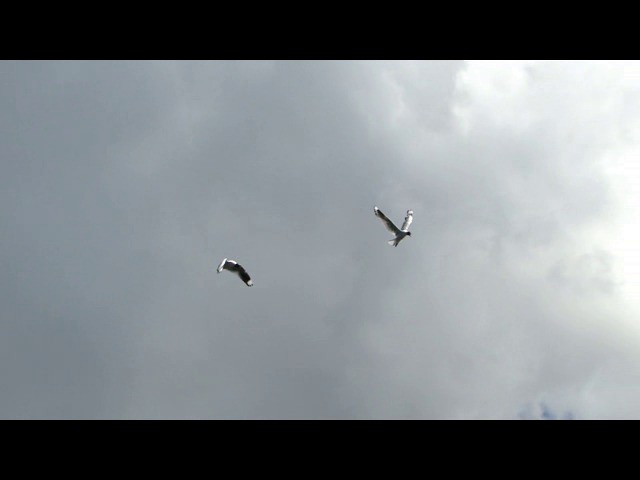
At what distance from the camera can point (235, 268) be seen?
31.6 meters

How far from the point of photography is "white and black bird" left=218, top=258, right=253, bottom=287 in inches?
1227

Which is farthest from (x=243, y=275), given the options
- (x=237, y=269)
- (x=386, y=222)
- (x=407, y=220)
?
(x=407, y=220)

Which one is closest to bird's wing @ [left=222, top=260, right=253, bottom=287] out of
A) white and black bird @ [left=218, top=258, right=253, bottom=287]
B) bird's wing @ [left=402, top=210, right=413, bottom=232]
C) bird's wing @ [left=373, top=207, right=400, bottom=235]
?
white and black bird @ [left=218, top=258, right=253, bottom=287]

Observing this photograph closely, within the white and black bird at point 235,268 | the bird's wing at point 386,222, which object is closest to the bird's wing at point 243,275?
the white and black bird at point 235,268

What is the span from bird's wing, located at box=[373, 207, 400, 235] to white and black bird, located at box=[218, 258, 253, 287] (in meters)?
11.7

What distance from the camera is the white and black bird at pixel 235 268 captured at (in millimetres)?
31156

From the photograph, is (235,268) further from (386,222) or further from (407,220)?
(407,220)

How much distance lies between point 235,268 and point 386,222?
42.9 ft
